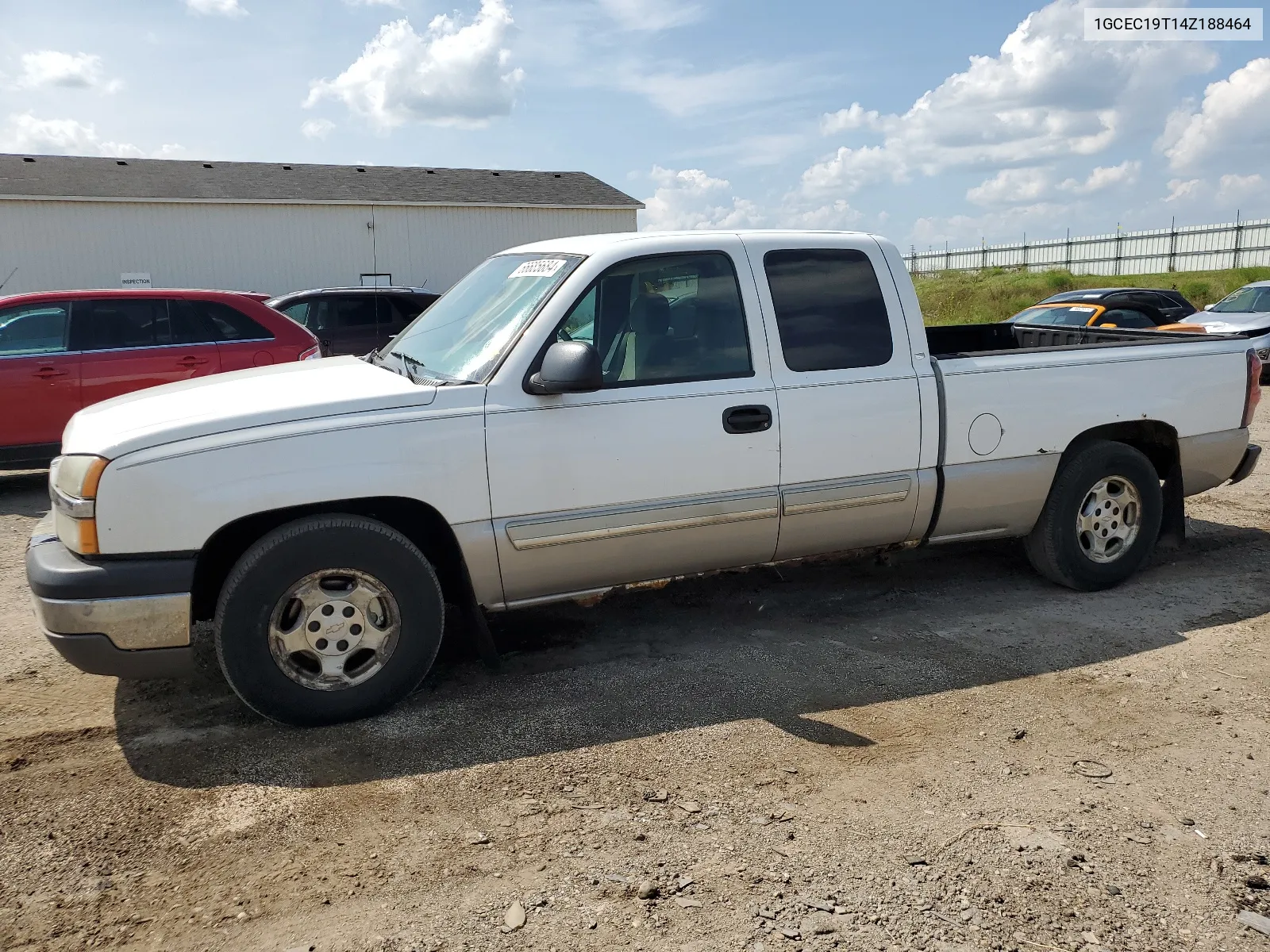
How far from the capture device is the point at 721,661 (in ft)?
15.4

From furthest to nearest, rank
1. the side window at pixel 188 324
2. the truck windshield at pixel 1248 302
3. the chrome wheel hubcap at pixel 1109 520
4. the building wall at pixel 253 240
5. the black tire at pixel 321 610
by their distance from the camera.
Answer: the building wall at pixel 253 240 → the truck windshield at pixel 1248 302 → the side window at pixel 188 324 → the chrome wheel hubcap at pixel 1109 520 → the black tire at pixel 321 610

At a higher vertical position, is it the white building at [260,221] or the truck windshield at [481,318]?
the white building at [260,221]

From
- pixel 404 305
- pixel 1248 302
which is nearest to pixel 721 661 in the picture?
pixel 404 305

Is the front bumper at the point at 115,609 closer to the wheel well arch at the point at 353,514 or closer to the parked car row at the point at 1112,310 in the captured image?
the wheel well arch at the point at 353,514

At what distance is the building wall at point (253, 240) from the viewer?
22594mm

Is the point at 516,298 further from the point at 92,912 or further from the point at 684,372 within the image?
the point at 92,912

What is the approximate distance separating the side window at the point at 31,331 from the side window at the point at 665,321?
257 inches

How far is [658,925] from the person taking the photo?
2.79 m

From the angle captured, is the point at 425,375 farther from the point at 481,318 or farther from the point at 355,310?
the point at 355,310

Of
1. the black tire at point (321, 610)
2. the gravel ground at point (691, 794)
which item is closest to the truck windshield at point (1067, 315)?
the gravel ground at point (691, 794)

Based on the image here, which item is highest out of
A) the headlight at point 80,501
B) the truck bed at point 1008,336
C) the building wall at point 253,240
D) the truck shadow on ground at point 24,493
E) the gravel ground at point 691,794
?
the building wall at point 253,240

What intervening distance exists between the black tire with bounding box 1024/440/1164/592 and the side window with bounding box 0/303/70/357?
801cm

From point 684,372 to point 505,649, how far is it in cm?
159

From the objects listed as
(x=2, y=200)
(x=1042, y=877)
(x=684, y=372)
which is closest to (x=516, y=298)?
(x=684, y=372)
